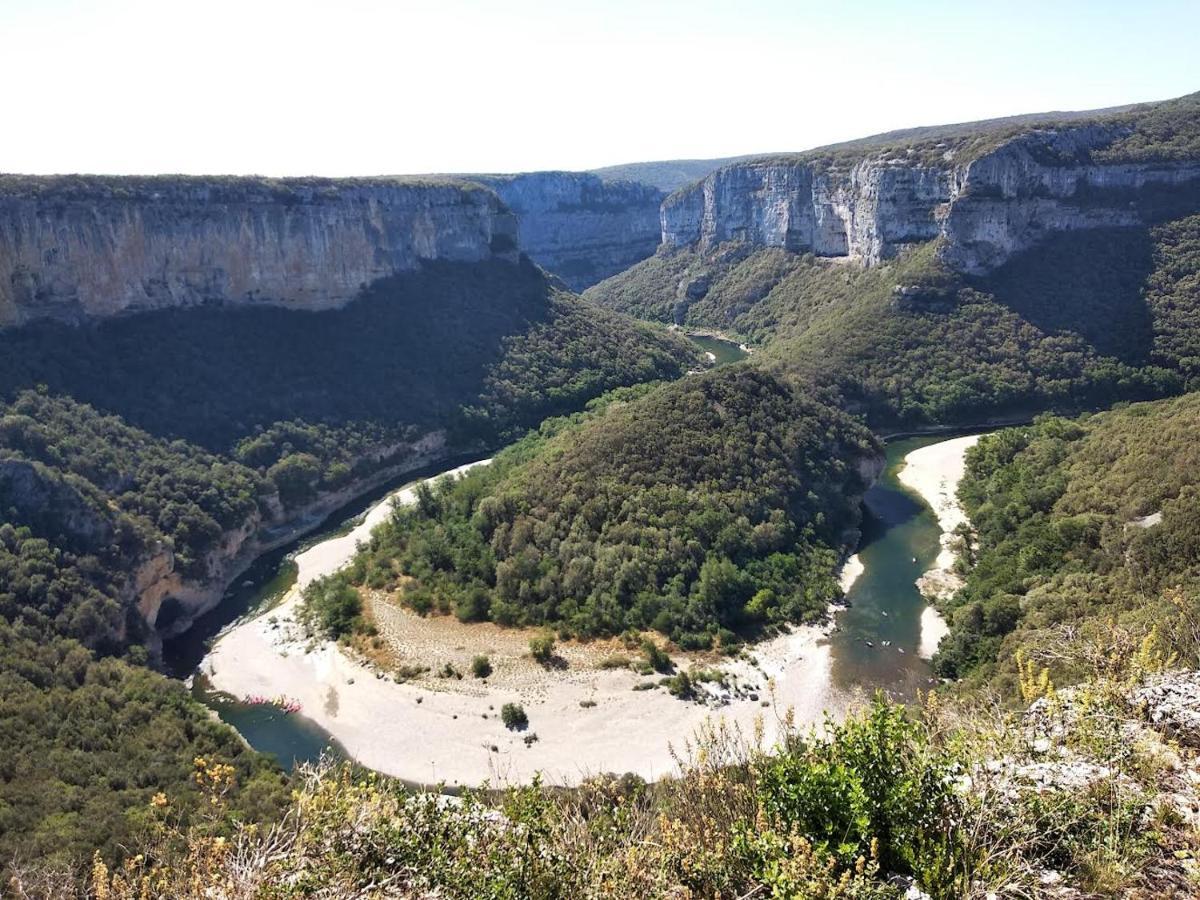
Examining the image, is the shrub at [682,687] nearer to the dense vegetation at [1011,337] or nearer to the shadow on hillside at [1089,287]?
the dense vegetation at [1011,337]

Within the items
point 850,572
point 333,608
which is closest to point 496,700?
point 333,608

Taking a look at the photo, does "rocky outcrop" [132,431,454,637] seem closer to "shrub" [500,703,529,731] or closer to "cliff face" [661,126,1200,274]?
"shrub" [500,703,529,731]

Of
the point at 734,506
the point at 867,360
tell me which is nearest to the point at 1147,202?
the point at 867,360

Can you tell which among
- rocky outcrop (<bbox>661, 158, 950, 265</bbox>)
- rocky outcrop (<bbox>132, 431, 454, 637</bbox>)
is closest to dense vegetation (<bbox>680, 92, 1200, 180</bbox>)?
rocky outcrop (<bbox>661, 158, 950, 265</bbox>)

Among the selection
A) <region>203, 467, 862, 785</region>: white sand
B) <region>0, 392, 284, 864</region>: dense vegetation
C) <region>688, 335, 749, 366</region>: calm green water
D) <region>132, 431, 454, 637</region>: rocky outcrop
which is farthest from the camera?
<region>688, 335, 749, 366</region>: calm green water

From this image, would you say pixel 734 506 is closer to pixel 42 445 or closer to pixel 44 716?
pixel 44 716

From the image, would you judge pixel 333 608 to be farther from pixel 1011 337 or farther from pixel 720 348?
pixel 720 348
